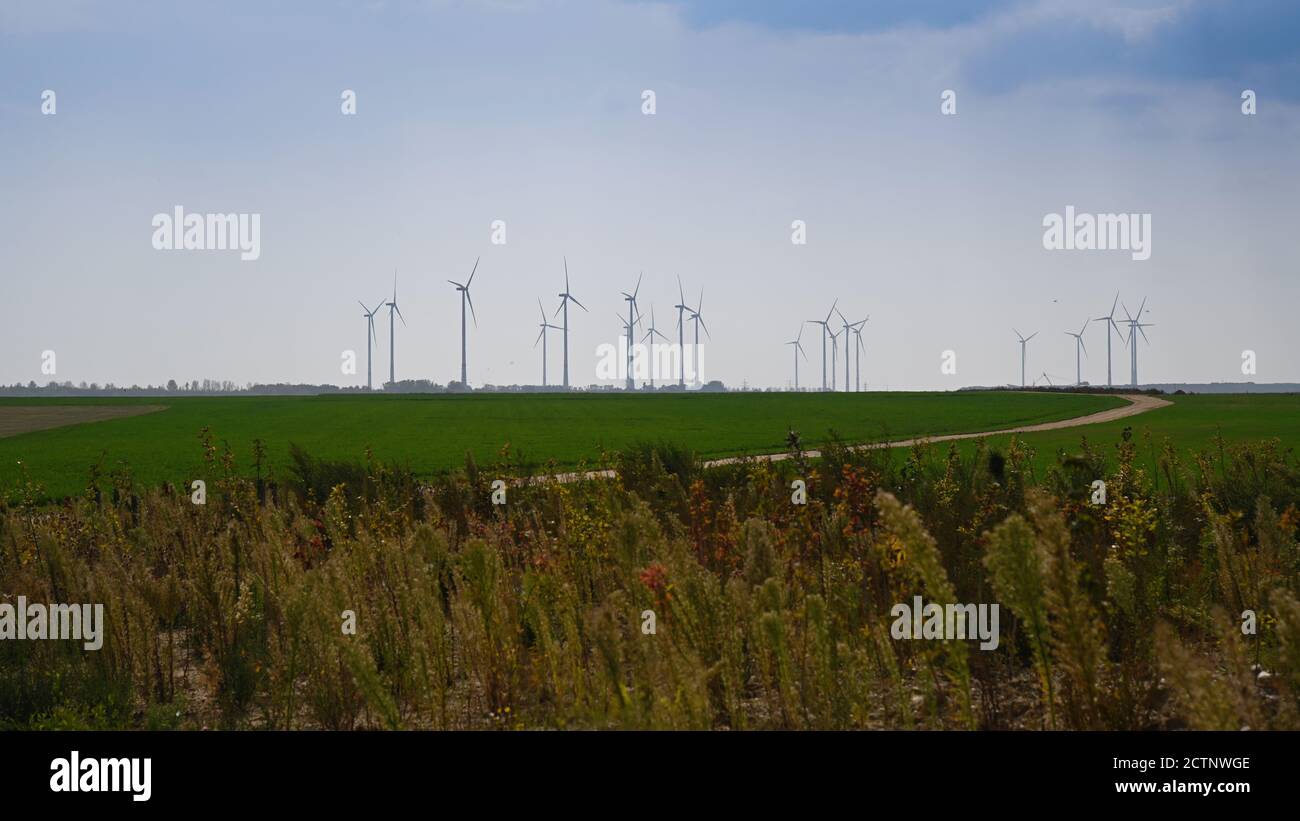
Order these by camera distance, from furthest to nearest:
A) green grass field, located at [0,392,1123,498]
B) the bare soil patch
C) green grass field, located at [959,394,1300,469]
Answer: the bare soil patch → green grass field, located at [0,392,1123,498] → green grass field, located at [959,394,1300,469]

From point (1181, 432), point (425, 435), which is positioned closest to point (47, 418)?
point (425, 435)

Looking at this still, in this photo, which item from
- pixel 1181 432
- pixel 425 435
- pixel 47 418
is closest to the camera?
pixel 1181 432

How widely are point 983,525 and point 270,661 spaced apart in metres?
7.72

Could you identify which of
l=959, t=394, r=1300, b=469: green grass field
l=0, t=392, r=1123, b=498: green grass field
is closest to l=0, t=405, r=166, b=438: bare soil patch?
l=0, t=392, r=1123, b=498: green grass field

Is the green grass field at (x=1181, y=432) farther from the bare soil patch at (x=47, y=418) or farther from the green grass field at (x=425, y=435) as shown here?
the bare soil patch at (x=47, y=418)

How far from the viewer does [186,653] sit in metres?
9.08

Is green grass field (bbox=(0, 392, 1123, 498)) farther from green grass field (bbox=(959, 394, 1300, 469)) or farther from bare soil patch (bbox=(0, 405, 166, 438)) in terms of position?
green grass field (bbox=(959, 394, 1300, 469))

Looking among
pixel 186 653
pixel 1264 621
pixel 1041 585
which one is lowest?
pixel 186 653

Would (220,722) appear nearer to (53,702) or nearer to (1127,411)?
(53,702)

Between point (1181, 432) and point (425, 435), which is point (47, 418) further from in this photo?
point (1181, 432)

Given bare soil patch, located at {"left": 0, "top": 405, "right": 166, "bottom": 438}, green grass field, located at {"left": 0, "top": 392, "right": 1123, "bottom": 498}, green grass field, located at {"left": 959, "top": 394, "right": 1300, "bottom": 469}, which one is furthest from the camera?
bare soil patch, located at {"left": 0, "top": 405, "right": 166, "bottom": 438}

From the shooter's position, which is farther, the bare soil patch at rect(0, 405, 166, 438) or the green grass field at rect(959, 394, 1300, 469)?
the bare soil patch at rect(0, 405, 166, 438)

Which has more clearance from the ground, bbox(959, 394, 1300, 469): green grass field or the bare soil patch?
the bare soil patch
